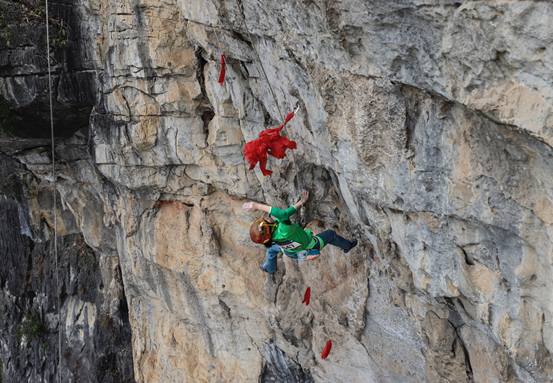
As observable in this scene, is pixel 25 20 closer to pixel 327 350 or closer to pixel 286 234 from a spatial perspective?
pixel 286 234

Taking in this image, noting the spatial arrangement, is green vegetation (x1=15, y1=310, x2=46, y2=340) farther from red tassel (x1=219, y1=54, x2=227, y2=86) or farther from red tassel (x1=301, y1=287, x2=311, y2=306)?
red tassel (x1=219, y1=54, x2=227, y2=86)

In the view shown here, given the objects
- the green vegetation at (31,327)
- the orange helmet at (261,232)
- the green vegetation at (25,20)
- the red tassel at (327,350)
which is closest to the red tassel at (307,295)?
the red tassel at (327,350)

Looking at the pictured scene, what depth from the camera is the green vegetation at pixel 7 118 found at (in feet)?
24.4

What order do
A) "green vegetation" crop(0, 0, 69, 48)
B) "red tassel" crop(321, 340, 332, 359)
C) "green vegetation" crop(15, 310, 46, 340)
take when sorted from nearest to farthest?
"red tassel" crop(321, 340, 332, 359) → "green vegetation" crop(0, 0, 69, 48) → "green vegetation" crop(15, 310, 46, 340)

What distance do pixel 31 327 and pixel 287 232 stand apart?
32.9ft

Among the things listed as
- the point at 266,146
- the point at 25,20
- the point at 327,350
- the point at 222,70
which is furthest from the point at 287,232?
the point at 25,20

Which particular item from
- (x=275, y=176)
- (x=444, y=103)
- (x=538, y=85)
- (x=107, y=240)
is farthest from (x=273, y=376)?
(x=538, y=85)

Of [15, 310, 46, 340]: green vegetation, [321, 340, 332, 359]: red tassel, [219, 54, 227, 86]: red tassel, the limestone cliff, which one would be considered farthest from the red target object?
[15, 310, 46, 340]: green vegetation

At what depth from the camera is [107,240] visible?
9.45m

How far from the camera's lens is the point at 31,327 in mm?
11734

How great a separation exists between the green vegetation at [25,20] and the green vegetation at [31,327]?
7.70 metres

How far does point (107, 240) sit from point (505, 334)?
795 centimetres

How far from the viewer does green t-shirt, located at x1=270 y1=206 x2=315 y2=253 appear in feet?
15.1

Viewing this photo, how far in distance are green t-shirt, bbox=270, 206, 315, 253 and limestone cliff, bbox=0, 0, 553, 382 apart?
0.61 meters
